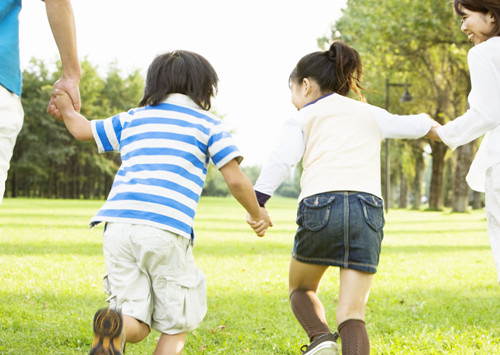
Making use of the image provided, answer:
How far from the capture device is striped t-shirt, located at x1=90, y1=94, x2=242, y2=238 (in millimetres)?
2822

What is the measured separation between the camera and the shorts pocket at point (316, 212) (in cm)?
308

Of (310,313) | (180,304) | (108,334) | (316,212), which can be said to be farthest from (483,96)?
(108,334)

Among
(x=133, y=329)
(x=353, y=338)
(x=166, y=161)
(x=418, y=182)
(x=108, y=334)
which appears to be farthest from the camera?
(x=418, y=182)

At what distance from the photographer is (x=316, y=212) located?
3111 mm

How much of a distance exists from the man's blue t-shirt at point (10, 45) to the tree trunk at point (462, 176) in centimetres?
2852

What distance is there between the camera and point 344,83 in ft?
11.1

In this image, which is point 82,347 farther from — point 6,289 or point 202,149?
point 6,289

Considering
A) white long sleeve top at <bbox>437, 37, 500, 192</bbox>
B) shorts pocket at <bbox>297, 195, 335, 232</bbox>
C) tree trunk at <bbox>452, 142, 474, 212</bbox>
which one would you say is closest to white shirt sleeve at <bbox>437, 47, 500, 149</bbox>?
white long sleeve top at <bbox>437, 37, 500, 192</bbox>

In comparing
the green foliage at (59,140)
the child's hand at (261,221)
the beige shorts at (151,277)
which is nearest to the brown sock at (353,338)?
the child's hand at (261,221)

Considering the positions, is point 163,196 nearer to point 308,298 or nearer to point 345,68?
point 308,298

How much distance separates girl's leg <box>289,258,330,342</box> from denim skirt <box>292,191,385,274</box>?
166 millimetres

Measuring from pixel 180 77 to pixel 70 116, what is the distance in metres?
0.69

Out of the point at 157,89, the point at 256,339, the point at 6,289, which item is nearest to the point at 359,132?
the point at 157,89

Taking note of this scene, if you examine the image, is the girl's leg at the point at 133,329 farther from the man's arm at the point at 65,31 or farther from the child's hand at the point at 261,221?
the man's arm at the point at 65,31
